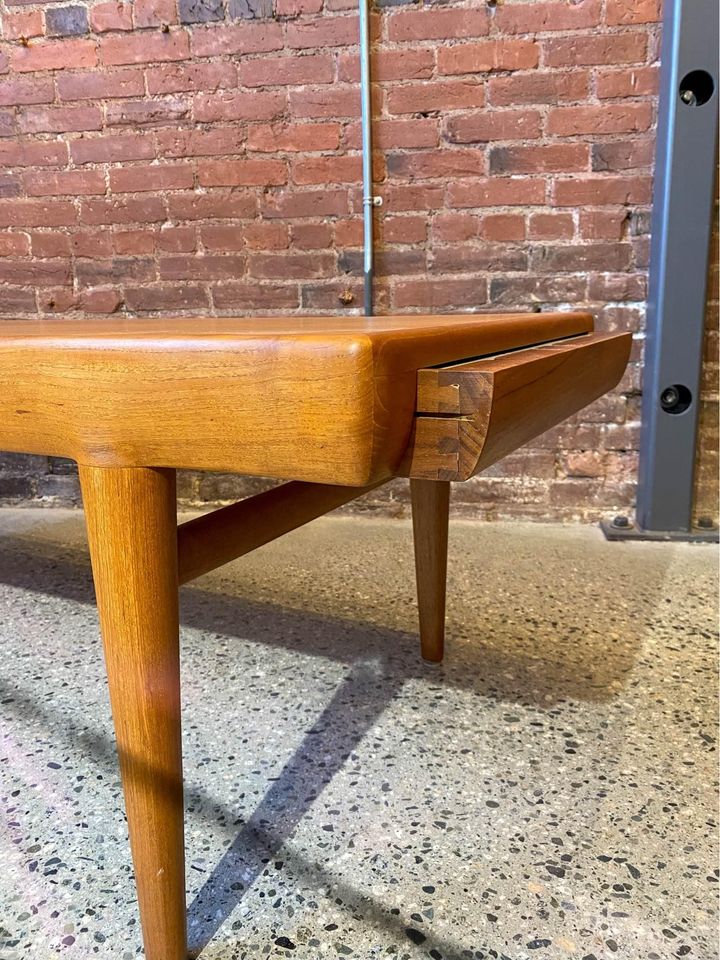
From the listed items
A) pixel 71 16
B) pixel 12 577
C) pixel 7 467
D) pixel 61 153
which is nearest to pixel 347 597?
pixel 12 577

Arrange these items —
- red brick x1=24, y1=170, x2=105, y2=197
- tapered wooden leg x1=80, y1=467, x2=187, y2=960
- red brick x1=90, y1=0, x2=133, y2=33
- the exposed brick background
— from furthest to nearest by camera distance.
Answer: red brick x1=24, y1=170, x2=105, y2=197
red brick x1=90, y1=0, x2=133, y2=33
the exposed brick background
tapered wooden leg x1=80, y1=467, x2=187, y2=960

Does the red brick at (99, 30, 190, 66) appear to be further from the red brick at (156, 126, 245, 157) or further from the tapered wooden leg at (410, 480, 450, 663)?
the tapered wooden leg at (410, 480, 450, 663)

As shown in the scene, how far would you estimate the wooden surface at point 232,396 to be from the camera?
405mm

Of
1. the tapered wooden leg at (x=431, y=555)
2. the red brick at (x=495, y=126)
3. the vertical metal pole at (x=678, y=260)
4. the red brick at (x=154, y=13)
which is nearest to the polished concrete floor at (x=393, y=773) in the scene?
the tapered wooden leg at (x=431, y=555)

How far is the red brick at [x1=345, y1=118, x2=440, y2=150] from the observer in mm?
1572

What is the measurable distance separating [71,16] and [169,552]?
166cm

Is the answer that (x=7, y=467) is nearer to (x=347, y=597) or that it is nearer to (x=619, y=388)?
(x=347, y=597)

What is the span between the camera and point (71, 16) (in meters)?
1.66

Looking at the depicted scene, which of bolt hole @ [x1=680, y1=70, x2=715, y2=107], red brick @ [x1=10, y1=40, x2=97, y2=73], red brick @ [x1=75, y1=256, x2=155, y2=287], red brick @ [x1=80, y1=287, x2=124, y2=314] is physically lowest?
red brick @ [x1=80, y1=287, x2=124, y2=314]

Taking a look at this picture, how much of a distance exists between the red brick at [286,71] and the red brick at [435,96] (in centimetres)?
15

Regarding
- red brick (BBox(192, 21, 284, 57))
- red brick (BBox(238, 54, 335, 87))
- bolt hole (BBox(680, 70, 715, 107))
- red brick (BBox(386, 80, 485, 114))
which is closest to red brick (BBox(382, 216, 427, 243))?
red brick (BBox(386, 80, 485, 114))

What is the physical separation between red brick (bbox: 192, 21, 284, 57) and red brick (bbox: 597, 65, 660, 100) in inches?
27.0

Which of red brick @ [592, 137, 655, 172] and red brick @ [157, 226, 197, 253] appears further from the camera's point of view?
red brick @ [157, 226, 197, 253]

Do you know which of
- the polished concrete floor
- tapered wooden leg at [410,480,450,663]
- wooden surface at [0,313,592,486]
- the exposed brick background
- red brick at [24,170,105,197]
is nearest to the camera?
wooden surface at [0,313,592,486]
